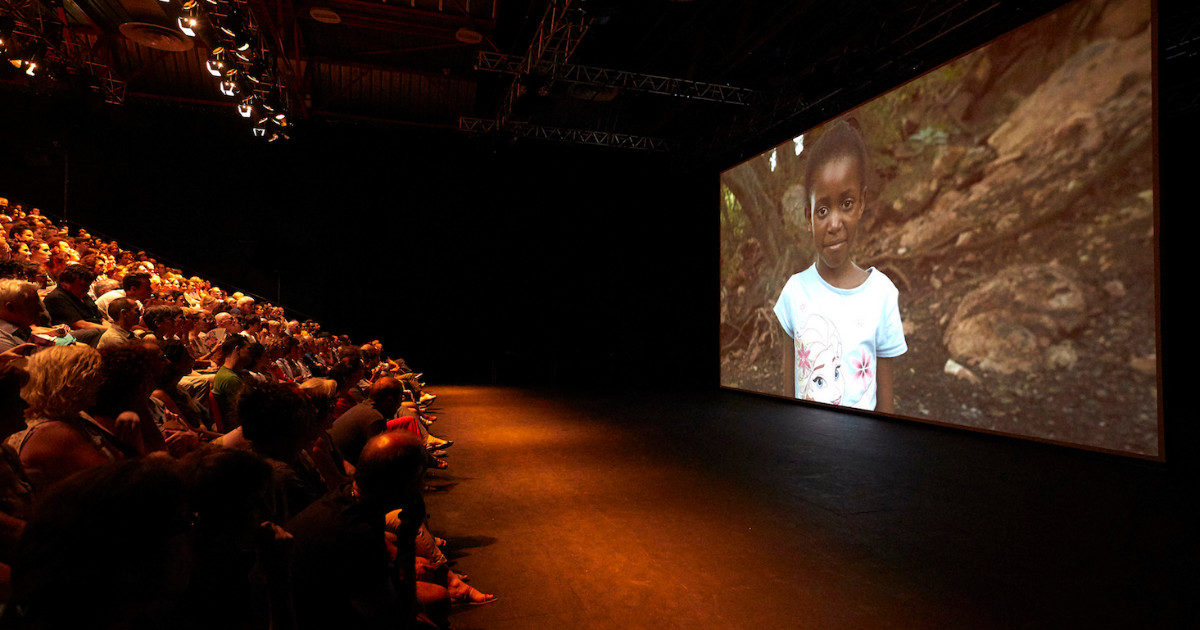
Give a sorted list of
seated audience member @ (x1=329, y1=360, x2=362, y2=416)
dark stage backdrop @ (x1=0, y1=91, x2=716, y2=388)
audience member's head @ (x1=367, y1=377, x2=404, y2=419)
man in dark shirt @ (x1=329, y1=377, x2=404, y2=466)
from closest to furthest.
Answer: man in dark shirt @ (x1=329, y1=377, x2=404, y2=466) < audience member's head @ (x1=367, y1=377, x2=404, y2=419) < seated audience member @ (x1=329, y1=360, x2=362, y2=416) < dark stage backdrop @ (x1=0, y1=91, x2=716, y2=388)

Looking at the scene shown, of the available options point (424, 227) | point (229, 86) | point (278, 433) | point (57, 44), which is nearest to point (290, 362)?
point (229, 86)

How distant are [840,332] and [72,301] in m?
7.83

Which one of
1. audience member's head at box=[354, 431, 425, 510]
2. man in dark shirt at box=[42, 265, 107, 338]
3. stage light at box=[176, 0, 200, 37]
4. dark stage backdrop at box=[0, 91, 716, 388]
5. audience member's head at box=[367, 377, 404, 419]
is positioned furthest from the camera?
dark stage backdrop at box=[0, 91, 716, 388]

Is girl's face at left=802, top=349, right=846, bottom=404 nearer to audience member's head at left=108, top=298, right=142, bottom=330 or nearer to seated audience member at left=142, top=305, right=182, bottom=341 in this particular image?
seated audience member at left=142, top=305, right=182, bottom=341

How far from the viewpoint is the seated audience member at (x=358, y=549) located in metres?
1.36

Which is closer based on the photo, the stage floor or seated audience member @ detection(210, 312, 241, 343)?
the stage floor

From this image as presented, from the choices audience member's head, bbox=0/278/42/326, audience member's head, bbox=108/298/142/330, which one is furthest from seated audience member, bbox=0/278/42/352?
audience member's head, bbox=108/298/142/330

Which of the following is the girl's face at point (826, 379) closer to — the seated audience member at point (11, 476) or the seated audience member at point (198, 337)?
the seated audience member at point (198, 337)

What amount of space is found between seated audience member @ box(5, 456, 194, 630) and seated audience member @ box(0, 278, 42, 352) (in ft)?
7.16

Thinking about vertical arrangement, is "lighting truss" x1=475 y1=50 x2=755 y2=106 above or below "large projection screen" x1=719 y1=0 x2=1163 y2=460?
above

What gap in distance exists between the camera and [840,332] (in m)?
7.93

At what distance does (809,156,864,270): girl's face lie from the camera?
784 centimetres

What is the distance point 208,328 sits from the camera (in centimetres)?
545

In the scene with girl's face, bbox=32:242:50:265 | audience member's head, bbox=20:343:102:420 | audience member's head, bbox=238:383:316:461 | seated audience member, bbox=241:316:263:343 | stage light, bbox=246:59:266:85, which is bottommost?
audience member's head, bbox=238:383:316:461
